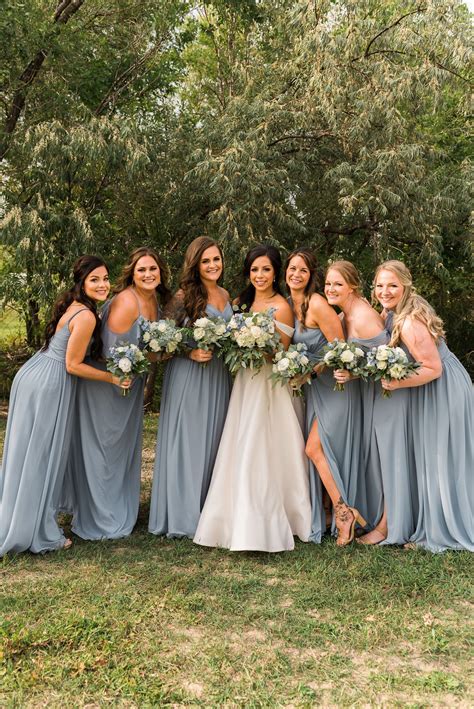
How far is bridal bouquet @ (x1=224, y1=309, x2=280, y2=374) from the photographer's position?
513 cm

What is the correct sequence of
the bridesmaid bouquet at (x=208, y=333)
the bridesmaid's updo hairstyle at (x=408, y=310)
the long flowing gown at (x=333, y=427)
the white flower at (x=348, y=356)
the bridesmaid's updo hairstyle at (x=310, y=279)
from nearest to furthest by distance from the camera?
the white flower at (x=348, y=356) < the bridesmaid's updo hairstyle at (x=408, y=310) < the bridesmaid bouquet at (x=208, y=333) < the long flowing gown at (x=333, y=427) < the bridesmaid's updo hairstyle at (x=310, y=279)

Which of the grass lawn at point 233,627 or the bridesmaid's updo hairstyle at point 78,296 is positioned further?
the bridesmaid's updo hairstyle at point 78,296

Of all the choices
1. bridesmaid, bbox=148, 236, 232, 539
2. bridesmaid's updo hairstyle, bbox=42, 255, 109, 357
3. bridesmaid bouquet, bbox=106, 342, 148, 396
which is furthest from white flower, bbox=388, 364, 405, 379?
bridesmaid's updo hairstyle, bbox=42, 255, 109, 357

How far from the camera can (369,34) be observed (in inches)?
346

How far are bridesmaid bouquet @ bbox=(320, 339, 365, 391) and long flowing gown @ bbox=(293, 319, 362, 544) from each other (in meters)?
0.26

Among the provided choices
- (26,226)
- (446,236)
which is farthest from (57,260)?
(446,236)

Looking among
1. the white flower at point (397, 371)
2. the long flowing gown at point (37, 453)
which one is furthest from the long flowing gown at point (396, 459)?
the long flowing gown at point (37, 453)

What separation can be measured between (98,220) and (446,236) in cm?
553

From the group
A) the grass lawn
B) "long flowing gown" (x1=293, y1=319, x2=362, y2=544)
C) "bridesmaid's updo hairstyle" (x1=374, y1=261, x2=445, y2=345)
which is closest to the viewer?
the grass lawn

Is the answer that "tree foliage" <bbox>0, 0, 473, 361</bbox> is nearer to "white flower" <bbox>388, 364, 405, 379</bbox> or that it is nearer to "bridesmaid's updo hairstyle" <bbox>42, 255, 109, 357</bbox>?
"bridesmaid's updo hairstyle" <bbox>42, 255, 109, 357</bbox>

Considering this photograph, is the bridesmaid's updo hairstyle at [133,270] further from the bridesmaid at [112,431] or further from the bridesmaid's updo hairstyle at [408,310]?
the bridesmaid's updo hairstyle at [408,310]

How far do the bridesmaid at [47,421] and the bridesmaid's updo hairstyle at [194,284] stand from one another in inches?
27.1

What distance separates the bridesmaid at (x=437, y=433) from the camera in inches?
202

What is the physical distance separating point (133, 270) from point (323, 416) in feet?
6.40
